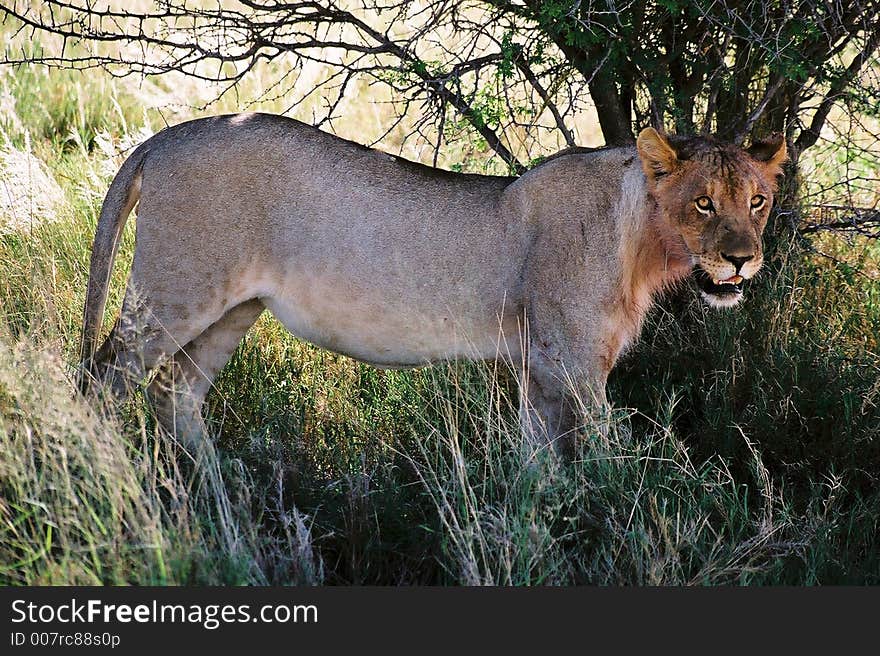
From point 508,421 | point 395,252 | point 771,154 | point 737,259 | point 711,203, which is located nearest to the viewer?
point 737,259

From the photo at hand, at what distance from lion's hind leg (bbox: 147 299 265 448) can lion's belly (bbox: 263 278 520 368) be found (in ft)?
1.22

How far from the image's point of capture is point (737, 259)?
4.46 meters

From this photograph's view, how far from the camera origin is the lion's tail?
4992 mm

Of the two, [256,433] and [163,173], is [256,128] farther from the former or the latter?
[256,433]

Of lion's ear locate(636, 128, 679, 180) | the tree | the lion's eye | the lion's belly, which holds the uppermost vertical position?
the tree

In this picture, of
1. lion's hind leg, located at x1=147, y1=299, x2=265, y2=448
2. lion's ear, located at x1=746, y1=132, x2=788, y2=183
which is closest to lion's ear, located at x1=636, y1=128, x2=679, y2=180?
lion's ear, located at x1=746, y1=132, x2=788, y2=183

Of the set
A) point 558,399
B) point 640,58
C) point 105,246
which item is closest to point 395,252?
point 558,399

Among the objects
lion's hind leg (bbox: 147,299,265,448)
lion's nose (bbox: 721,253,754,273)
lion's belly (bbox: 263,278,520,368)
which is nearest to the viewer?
lion's nose (bbox: 721,253,754,273)

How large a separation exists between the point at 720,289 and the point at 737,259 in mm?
232

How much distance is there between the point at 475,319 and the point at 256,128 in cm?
129

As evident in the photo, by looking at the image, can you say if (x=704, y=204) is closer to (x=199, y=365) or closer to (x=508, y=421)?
(x=508, y=421)

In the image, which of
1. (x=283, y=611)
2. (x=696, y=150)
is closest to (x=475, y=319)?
(x=696, y=150)

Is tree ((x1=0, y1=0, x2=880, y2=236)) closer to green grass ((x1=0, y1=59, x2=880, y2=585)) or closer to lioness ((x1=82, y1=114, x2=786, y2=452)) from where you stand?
lioness ((x1=82, y1=114, x2=786, y2=452))

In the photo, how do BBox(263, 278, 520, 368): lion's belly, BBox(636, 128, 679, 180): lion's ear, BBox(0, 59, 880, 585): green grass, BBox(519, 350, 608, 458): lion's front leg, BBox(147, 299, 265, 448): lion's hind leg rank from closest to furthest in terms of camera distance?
BBox(0, 59, 880, 585): green grass → BBox(636, 128, 679, 180): lion's ear → BBox(519, 350, 608, 458): lion's front leg → BBox(263, 278, 520, 368): lion's belly → BBox(147, 299, 265, 448): lion's hind leg
